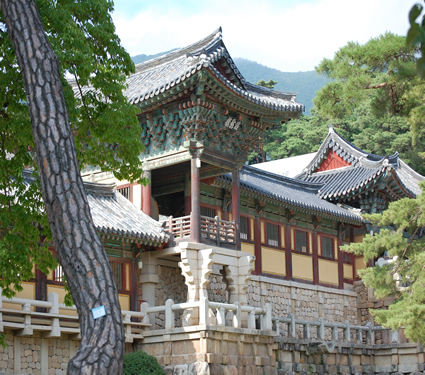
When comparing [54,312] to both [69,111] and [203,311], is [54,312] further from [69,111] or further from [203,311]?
[69,111]

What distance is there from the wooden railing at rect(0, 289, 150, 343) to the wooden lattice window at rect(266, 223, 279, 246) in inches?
300

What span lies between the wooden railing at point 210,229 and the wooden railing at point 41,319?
9.49 ft

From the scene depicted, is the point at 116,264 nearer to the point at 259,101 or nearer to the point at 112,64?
the point at 259,101

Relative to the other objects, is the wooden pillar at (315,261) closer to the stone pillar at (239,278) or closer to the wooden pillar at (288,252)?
the wooden pillar at (288,252)

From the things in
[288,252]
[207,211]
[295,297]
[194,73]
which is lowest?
[295,297]

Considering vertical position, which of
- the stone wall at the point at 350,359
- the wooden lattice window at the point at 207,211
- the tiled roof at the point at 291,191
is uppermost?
the tiled roof at the point at 291,191

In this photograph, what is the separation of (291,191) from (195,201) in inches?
320

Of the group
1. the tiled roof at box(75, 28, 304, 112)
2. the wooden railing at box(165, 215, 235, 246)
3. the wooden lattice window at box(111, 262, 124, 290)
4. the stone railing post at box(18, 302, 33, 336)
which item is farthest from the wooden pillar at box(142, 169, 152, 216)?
the stone railing post at box(18, 302, 33, 336)

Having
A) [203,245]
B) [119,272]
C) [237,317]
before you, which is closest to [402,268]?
[237,317]

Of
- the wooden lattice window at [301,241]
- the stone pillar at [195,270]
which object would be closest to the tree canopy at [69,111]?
the stone pillar at [195,270]

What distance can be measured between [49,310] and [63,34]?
7.68m

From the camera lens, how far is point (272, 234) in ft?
81.3

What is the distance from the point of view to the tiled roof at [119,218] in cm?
1836

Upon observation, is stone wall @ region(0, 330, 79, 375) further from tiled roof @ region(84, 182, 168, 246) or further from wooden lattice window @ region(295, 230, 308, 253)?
wooden lattice window @ region(295, 230, 308, 253)
